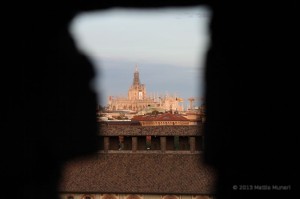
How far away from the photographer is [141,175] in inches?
936

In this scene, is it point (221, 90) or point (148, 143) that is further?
point (148, 143)

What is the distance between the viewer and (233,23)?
7.01 feet

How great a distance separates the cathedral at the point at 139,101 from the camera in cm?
8075

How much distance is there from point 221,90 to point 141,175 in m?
21.9

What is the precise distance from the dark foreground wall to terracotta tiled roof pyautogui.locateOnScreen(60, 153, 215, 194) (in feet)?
64.6

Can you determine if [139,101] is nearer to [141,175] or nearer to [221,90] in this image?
[141,175]

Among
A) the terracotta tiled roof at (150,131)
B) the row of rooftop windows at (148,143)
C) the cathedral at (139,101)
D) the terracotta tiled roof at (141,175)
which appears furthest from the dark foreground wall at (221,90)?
the cathedral at (139,101)

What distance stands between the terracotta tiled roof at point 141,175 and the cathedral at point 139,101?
52971mm

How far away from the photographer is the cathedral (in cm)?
8075

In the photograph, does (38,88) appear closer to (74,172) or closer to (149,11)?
(149,11)

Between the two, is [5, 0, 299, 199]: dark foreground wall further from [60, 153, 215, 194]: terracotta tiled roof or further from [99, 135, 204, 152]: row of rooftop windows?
[99, 135, 204, 152]: row of rooftop windows

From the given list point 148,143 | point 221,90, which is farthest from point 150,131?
point 221,90

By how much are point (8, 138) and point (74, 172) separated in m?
22.2

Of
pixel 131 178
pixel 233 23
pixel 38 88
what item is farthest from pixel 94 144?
pixel 131 178
